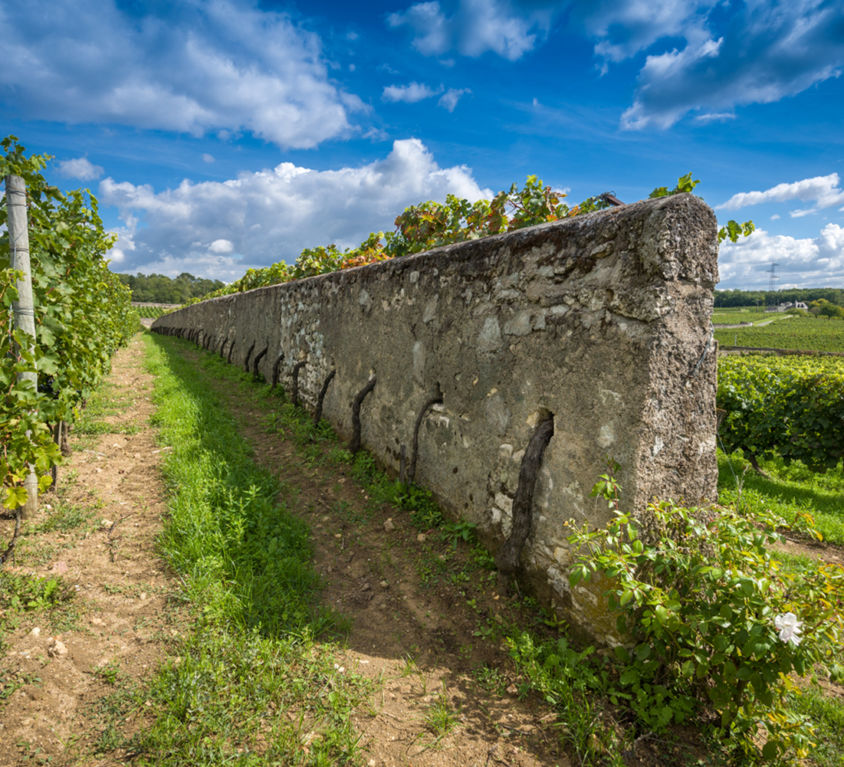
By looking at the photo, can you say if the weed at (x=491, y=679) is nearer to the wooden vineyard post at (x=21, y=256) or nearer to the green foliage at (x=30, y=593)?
the green foliage at (x=30, y=593)

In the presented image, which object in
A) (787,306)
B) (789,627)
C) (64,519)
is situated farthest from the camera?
(787,306)

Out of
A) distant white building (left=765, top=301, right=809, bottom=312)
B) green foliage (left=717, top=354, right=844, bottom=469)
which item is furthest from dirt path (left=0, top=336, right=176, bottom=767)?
distant white building (left=765, top=301, right=809, bottom=312)

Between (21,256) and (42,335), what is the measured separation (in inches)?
22.9

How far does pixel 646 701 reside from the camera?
1.89 meters

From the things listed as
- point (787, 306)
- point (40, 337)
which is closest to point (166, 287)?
point (40, 337)

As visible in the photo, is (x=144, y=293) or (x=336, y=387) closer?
(x=336, y=387)

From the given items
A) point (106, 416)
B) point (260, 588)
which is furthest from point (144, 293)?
point (260, 588)

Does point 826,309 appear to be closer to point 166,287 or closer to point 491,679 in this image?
point 491,679

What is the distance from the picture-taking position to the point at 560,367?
241cm

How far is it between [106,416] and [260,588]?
4571 millimetres

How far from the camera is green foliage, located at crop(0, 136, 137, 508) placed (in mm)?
2801

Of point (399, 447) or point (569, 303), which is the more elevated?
point (569, 303)

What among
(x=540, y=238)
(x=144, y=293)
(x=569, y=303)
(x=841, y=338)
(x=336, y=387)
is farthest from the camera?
(x=144, y=293)

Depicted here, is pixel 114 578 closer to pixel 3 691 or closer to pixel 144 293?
pixel 3 691
